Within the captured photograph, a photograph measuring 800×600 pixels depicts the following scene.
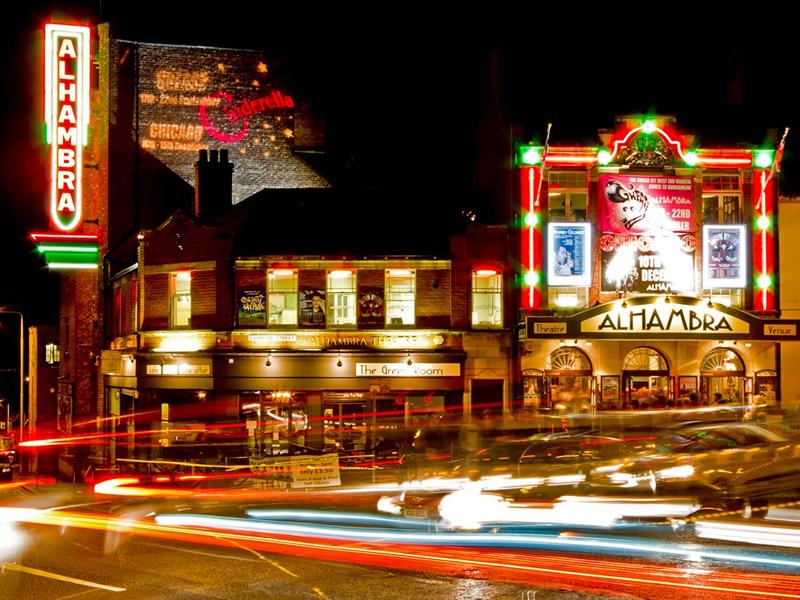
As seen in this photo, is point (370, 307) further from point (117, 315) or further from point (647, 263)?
point (117, 315)

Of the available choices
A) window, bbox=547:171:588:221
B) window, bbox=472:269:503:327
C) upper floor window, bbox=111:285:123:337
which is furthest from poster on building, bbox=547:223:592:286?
upper floor window, bbox=111:285:123:337

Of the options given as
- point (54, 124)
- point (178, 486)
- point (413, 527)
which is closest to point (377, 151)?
point (54, 124)

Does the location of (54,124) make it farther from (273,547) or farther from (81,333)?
(273,547)

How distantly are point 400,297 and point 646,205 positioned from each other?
26.9ft

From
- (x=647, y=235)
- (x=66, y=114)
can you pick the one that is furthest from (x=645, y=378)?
(x=66, y=114)

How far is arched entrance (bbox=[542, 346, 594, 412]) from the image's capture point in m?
28.6

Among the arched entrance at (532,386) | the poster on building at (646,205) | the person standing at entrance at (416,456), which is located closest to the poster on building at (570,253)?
the poster on building at (646,205)

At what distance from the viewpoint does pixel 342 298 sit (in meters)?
28.9

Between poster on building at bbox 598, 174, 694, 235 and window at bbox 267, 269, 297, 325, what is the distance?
32.5ft

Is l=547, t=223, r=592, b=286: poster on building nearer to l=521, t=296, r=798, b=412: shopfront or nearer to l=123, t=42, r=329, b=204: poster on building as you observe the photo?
l=521, t=296, r=798, b=412: shopfront

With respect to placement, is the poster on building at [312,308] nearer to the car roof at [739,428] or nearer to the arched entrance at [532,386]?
the arched entrance at [532,386]

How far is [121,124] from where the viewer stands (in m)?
36.6

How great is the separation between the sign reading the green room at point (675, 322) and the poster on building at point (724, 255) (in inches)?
52.1

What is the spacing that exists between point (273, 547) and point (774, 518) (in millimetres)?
8149
